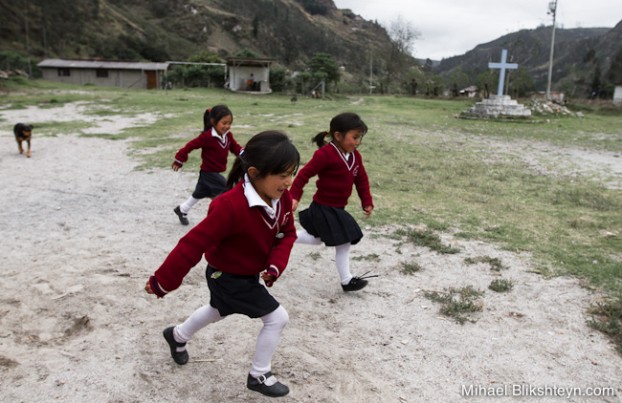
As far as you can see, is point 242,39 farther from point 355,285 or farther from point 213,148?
point 355,285

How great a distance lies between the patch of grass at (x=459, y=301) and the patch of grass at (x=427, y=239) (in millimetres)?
892

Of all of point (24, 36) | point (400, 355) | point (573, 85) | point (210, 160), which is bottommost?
point (400, 355)

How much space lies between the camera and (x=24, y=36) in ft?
192

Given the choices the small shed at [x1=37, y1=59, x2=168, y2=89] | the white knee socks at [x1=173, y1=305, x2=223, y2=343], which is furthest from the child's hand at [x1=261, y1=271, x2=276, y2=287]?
the small shed at [x1=37, y1=59, x2=168, y2=89]

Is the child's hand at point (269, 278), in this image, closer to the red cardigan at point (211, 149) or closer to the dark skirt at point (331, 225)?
the dark skirt at point (331, 225)

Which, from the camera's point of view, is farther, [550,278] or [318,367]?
[550,278]

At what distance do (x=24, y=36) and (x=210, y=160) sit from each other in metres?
66.5

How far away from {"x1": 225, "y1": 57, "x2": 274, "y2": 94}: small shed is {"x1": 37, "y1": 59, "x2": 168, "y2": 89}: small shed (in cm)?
676

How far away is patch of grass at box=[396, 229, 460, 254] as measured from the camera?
16.4 ft

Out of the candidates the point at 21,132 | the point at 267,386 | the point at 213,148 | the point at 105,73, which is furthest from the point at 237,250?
Answer: the point at 105,73

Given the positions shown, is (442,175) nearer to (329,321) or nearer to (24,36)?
(329,321)

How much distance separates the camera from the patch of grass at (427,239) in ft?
16.4

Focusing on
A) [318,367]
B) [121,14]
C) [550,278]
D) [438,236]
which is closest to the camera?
[318,367]

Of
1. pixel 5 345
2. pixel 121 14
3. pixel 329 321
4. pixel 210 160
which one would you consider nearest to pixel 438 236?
pixel 329 321
